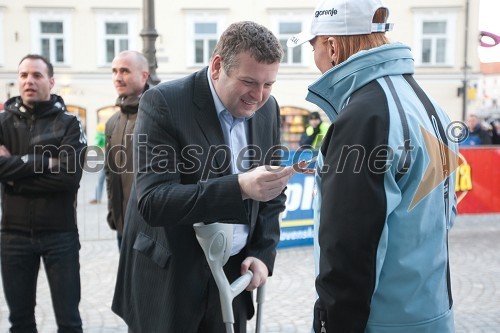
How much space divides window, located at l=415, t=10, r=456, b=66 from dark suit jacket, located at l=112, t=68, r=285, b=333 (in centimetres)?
2134

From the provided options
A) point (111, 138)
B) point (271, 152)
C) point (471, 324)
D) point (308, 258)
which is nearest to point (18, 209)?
point (111, 138)

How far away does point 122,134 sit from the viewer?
437 cm

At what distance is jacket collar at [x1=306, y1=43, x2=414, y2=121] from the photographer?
1647 mm

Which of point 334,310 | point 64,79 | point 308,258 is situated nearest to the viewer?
point 334,310

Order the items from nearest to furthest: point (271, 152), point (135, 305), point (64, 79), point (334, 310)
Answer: point (334, 310)
point (135, 305)
point (271, 152)
point (64, 79)

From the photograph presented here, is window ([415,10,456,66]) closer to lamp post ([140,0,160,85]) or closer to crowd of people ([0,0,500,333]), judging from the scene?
lamp post ([140,0,160,85])

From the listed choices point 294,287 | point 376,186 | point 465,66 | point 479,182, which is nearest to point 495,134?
point 479,182

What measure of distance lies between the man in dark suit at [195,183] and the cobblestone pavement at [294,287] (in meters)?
2.30

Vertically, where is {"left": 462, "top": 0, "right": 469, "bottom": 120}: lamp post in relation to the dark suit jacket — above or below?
above

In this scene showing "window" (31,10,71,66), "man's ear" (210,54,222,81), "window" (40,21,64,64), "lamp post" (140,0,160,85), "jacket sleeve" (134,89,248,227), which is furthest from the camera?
"window" (40,21,64,64)

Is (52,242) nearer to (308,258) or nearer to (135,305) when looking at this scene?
(135,305)

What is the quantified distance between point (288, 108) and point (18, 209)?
18985mm

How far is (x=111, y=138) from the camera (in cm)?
449

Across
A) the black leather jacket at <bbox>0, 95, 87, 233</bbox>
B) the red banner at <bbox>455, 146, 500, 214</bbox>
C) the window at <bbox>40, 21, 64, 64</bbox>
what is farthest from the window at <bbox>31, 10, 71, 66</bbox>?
the black leather jacket at <bbox>0, 95, 87, 233</bbox>
